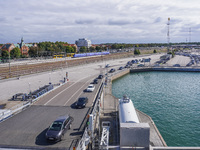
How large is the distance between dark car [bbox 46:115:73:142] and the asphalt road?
495 mm

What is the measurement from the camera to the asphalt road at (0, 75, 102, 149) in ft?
46.2

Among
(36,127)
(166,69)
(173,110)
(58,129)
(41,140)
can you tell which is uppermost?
(166,69)

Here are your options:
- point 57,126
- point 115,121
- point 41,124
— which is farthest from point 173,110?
point 41,124

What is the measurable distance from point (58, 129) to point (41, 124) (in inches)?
165

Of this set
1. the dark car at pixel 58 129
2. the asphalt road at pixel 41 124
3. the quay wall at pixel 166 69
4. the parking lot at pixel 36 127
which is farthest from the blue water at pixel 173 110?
the quay wall at pixel 166 69

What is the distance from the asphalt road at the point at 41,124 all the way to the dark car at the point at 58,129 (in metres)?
0.49

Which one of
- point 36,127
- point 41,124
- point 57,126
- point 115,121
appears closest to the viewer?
point 57,126

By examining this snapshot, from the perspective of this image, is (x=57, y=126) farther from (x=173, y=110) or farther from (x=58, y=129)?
(x=173, y=110)

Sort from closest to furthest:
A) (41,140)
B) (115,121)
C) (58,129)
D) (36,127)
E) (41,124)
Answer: (41,140) → (58,129) → (36,127) → (41,124) → (115,121)

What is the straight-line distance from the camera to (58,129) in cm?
1455

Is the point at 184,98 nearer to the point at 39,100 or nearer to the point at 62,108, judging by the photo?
the point at 62,108

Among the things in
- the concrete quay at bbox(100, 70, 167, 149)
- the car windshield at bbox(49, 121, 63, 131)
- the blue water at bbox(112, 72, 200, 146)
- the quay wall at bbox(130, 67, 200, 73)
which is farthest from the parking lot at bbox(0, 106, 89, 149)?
the quay wall at bbox(130, 67, 200, 73)

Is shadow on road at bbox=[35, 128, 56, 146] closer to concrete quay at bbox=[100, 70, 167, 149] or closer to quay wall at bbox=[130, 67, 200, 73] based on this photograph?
concrete quay at bbox=[100, 70, 167, 149]

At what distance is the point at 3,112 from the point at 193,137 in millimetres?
24410
